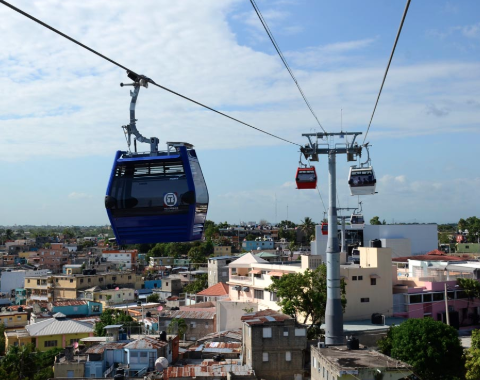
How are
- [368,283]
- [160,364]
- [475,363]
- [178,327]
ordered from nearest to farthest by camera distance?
[475,363] < [160,364] < [368,283] < [178,327]

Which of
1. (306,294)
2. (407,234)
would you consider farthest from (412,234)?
(306,294)

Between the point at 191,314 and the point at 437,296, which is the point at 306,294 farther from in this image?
the point at 191,314

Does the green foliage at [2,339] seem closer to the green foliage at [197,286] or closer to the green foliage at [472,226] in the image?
the green foliage at [197,286]

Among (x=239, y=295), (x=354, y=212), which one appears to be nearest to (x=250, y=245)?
(x=354, y=212)

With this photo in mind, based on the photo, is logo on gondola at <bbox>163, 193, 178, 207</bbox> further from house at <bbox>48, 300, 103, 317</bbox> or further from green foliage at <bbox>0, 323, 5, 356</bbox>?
house at <bbox>48, 300, 103, 317</bbox>

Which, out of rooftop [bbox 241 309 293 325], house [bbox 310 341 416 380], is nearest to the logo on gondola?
house [bbox 310 341 416 380]

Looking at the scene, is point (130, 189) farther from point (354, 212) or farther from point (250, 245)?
point (250, 245)

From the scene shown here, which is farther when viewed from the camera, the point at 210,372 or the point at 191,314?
the point at 191,314
